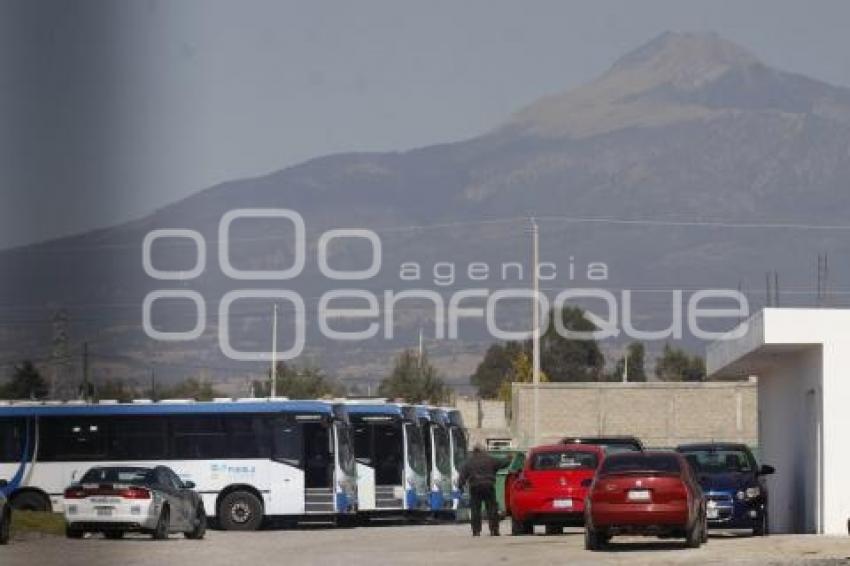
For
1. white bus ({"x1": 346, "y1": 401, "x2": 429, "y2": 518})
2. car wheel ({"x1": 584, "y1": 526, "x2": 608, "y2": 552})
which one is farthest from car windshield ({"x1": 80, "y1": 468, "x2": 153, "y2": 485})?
white bus ({"x1": 346, "y1": 401, "x2": 429, "y2": 518})

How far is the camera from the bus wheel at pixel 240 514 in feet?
151

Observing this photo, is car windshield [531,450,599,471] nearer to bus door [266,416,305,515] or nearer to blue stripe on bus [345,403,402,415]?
bus door [266,416,305,515]

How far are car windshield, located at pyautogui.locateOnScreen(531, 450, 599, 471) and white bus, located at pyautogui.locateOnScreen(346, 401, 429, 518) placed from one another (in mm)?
13509

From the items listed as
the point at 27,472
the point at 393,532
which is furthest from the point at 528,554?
the point at 27,472

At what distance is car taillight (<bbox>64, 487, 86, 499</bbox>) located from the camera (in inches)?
1438

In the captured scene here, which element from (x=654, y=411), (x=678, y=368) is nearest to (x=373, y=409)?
(x=654, y=411)

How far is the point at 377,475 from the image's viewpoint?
51.0 metres

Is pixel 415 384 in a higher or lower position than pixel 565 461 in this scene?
higher

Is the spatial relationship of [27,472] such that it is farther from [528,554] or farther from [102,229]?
[102,229]

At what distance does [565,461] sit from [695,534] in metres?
6.23

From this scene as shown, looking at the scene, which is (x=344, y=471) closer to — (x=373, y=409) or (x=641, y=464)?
(x=373, y=409)

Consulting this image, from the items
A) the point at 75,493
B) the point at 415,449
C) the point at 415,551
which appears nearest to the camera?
the point at 415,551

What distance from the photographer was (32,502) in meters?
46.9

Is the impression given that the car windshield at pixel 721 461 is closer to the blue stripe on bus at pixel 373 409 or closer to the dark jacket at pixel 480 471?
the dark jacket at pixel 480 471
